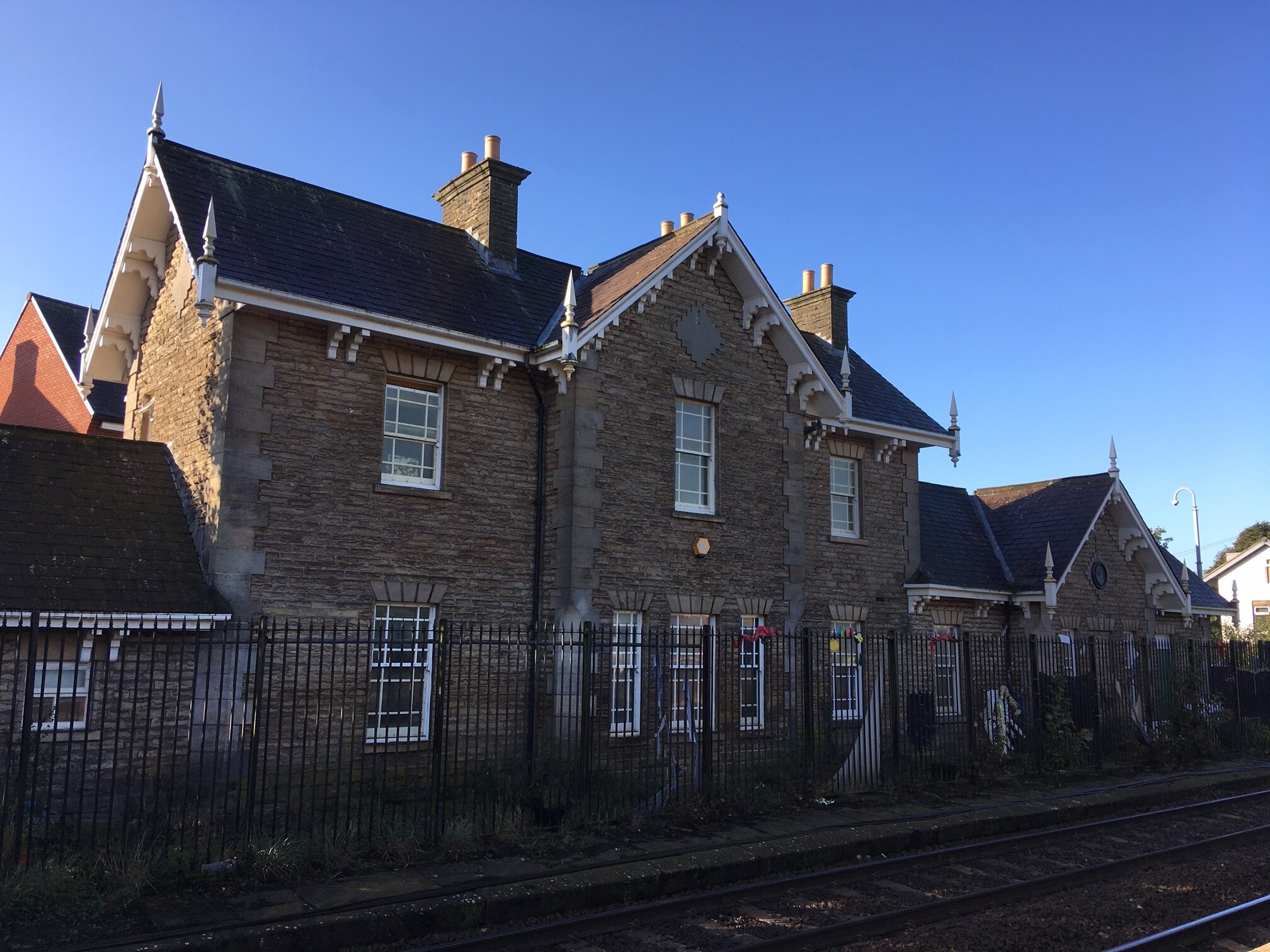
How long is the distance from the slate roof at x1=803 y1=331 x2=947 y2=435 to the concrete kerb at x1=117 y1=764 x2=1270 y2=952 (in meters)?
8.16

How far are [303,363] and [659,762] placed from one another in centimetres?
712

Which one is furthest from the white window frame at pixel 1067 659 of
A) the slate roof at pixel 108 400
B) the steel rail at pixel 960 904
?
the slate roof at pixel 108 400

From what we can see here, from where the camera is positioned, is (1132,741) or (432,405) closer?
(432,405)

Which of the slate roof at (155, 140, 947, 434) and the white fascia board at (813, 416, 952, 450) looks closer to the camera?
the slate roof at (155, 140, 947, 434)

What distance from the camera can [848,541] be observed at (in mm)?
19453

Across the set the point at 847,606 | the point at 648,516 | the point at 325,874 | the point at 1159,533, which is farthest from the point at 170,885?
the point at 1159,533

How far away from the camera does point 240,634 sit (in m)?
12.4

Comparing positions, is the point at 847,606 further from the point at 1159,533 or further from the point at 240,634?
the point at 1159,533

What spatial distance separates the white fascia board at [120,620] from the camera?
10.6 metres

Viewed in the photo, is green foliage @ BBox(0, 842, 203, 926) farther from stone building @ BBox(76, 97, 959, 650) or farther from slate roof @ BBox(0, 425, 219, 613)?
stone building @ BBox(76, 97, 959, 650)

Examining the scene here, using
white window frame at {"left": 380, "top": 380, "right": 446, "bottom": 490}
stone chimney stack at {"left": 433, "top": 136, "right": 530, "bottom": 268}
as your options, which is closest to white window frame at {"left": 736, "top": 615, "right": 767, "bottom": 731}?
white window frame at {"left": 380, "top": 380, "right": 446, "bottom": 490}

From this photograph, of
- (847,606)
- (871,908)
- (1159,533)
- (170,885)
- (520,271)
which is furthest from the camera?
(1159,533)

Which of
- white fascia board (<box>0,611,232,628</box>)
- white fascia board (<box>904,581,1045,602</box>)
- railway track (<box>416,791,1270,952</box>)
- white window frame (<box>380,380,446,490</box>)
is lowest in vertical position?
railway track (<box>416,791,1270,952</box>)

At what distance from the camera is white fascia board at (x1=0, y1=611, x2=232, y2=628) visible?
10570mm
